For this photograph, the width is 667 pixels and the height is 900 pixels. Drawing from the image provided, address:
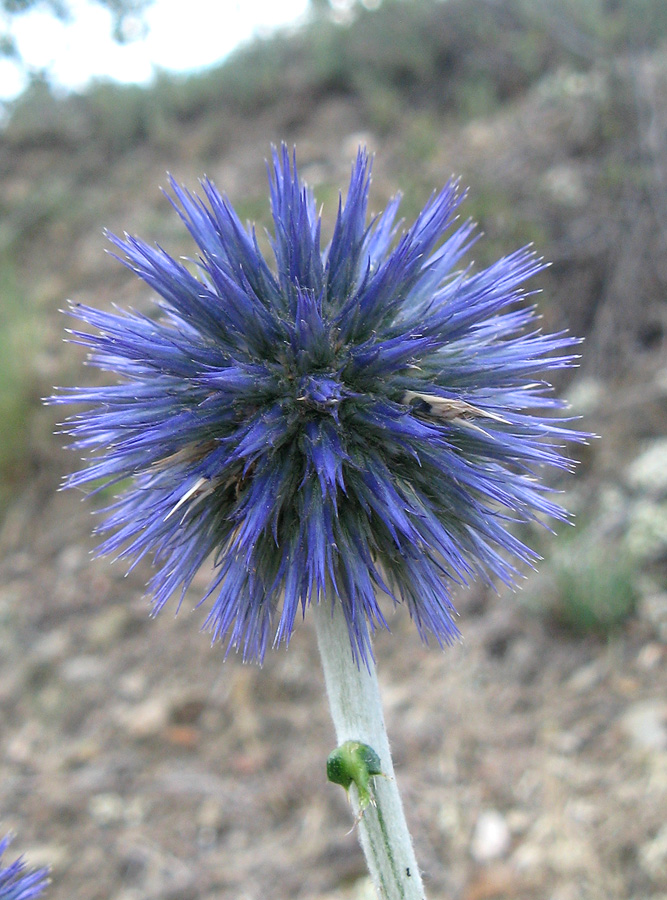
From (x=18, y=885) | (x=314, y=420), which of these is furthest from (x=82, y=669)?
(x=314, y=420)

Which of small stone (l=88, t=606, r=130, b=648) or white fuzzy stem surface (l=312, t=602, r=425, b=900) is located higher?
small stone (l=88, t=606, r=130, b=648)

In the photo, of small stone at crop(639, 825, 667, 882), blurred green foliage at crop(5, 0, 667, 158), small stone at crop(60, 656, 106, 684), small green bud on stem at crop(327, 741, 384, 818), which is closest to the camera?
small green bud on stem at crop(327, 741, 384, 818)

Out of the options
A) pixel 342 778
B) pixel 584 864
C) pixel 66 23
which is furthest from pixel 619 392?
pixel 66 23

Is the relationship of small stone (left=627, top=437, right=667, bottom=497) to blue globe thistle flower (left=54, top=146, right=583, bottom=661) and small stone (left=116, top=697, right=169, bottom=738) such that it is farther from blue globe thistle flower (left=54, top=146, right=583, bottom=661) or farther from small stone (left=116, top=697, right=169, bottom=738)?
small stone (left=116, top=697, right=169, bottom=738)

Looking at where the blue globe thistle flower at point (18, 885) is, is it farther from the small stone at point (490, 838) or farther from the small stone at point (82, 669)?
the small stone at point (82, 669)

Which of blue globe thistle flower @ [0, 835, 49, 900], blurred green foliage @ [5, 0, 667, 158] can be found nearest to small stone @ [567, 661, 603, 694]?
blue globe thistle flower @ [0, 835, 49, 900]

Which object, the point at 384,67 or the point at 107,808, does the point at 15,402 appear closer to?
the point at 107,808

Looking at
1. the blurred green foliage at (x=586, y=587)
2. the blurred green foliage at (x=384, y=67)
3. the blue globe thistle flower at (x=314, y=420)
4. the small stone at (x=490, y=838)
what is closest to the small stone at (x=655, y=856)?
the small stone at (x=490, y=838)

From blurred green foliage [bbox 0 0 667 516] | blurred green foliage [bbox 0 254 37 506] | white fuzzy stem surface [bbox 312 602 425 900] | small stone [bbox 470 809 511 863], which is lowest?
white fuzzy stem surface [bbox 312 602 425 900]
